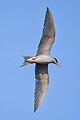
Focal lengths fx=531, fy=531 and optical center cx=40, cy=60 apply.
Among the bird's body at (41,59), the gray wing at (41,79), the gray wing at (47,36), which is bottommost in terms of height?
the gray wing at (41,79)

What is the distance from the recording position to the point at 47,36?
2506cm

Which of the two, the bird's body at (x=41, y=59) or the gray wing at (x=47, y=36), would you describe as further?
the bird's body at (x=41, y=59)

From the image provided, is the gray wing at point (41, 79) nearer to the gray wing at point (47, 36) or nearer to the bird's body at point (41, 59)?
the bird's body at point (41, 59)

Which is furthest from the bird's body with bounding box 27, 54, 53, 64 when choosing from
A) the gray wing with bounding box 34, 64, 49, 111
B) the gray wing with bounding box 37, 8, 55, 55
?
the gray wing with bounding box 34, 64, 49, 111

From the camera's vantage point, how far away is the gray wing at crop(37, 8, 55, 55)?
2442 centimetres

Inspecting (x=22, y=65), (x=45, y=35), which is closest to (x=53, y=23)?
(x=45, y=35)

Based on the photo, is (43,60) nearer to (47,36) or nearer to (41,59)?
(41,59)

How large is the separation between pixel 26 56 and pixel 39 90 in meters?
1.88

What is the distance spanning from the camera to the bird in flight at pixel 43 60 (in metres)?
24.5

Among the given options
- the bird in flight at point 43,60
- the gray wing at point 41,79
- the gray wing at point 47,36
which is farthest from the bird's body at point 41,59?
the gray wing at point 41,79

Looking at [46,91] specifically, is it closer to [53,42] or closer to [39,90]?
[39,90]

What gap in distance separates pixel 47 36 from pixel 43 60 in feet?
3.87

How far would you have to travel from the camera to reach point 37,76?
25.7 meters

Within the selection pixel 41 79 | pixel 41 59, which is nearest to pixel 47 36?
pixel 41 59
